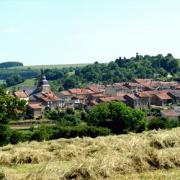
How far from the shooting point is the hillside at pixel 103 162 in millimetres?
7469

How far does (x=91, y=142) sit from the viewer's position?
35.7 feet

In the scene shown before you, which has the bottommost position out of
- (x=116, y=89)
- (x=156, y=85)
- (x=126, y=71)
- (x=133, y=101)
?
(x=133, y=101)

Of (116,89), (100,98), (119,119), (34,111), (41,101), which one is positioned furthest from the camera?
(116,89)

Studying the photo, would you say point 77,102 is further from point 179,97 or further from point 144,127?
point 144,127

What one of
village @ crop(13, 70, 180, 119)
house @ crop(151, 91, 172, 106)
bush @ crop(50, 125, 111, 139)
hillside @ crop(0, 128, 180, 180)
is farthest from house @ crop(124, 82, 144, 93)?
hillside @ crop(0, 128, 180, 180)

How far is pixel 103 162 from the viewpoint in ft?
25.5

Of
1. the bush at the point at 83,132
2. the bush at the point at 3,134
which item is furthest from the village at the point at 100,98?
the bush at the point at 3,134

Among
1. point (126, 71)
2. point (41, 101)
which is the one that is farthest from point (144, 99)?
point (126, 71)

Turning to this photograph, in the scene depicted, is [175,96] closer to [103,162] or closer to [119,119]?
[119,119]

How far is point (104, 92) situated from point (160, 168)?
10328cm

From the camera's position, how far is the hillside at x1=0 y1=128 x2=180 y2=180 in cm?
747

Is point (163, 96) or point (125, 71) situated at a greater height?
point (125, 71)

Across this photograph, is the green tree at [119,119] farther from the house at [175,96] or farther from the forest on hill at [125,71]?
the forest on hill at [125,71]

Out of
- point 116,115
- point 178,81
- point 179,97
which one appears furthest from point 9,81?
point 116,115
